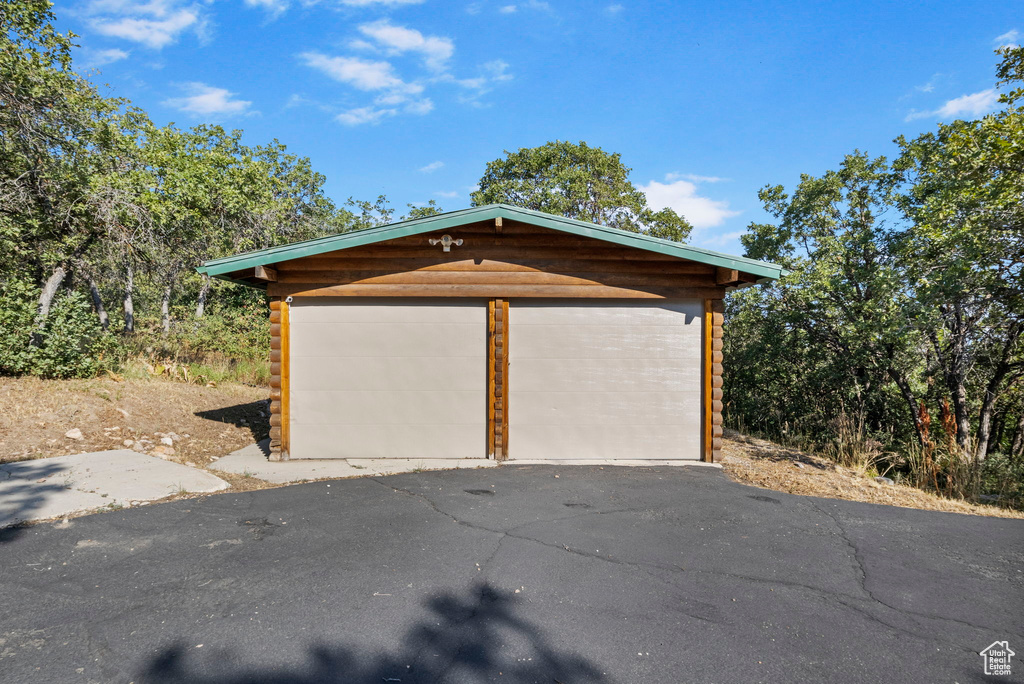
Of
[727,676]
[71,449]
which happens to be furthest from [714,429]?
[71,449]

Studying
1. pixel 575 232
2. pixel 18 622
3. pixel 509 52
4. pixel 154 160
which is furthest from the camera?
pixel 154 160

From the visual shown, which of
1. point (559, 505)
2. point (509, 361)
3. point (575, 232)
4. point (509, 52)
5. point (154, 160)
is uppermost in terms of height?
point (509, 52)

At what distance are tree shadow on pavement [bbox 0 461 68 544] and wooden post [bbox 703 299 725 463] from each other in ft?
23.3

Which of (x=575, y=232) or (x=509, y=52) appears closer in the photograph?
(x=575, y=232)

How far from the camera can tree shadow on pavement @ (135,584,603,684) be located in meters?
2.53

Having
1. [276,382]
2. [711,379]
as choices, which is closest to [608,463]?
A: [711,379]

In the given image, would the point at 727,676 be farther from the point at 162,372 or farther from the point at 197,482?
the point at 162,372

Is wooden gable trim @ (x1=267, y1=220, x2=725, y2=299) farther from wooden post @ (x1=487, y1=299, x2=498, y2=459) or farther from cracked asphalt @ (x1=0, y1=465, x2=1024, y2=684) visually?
cracked asphalt @ (x1=0, y1=465, x2=1024, y2=684)

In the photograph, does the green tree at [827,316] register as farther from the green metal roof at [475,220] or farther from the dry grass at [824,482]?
the green metal roof at [475,220]

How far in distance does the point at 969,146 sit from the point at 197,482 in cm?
1143

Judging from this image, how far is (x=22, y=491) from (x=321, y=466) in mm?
2817

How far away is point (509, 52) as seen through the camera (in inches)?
444

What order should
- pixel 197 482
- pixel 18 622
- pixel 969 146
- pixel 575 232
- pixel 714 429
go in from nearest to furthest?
1. pixel 18 622
2. pixel 197 482
3. pixel 575 232
4. pixel 714 429
5. pixel 969 146

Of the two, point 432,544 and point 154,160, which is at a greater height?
point 154,160
